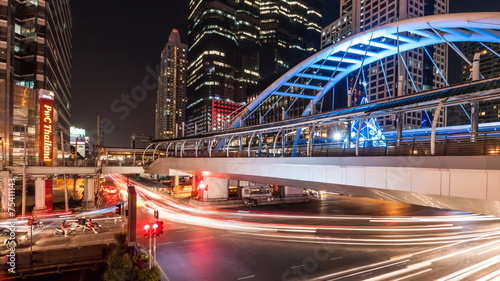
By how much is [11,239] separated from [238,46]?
16297cm

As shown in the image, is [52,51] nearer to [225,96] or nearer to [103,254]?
[103,254]

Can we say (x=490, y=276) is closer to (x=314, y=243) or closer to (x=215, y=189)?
(x=314, y=243)

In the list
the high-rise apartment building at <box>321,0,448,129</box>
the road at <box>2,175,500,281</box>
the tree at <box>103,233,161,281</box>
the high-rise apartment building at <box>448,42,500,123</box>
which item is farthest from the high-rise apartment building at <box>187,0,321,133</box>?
the tree at <box>103,233,161,281</box>

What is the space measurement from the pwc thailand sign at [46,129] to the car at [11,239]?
615 inches

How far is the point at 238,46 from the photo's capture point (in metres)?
168

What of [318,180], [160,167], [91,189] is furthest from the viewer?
[160,167]

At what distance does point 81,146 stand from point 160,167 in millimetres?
68572

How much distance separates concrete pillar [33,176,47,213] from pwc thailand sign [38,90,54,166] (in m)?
3.52

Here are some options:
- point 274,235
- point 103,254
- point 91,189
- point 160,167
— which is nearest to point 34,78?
point 91,189

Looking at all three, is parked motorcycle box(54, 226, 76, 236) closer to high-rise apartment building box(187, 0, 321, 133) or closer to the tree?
the tree

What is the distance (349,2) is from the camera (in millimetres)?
121312

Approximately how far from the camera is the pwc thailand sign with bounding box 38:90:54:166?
36.1 meters

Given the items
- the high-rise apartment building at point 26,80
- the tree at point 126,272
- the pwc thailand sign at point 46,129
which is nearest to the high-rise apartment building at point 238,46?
the high-rise apartment building at point 26,80

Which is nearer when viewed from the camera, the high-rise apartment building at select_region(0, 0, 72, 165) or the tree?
the tree
